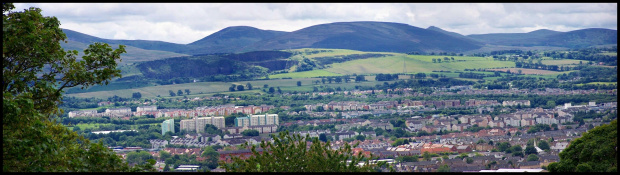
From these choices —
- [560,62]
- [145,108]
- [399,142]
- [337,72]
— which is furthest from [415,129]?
[560,62]

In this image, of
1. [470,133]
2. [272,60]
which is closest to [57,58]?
[470,133]

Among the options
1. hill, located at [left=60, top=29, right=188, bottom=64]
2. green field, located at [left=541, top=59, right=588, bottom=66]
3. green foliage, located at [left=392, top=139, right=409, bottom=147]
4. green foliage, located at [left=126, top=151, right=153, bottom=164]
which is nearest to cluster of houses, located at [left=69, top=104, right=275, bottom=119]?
green foliage, located at [left=392, top=139, right=409, bottom=147]

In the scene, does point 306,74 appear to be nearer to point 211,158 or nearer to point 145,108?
point 145,108

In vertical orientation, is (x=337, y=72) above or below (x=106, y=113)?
above

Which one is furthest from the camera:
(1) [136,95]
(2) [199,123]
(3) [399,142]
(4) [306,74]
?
(4) [306,74]

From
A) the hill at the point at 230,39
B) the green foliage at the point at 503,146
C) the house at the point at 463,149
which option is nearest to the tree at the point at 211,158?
the house at the point at 463,149

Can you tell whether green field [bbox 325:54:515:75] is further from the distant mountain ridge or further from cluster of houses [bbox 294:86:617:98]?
the distant mountain ridge

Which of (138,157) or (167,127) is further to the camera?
(167,127)
